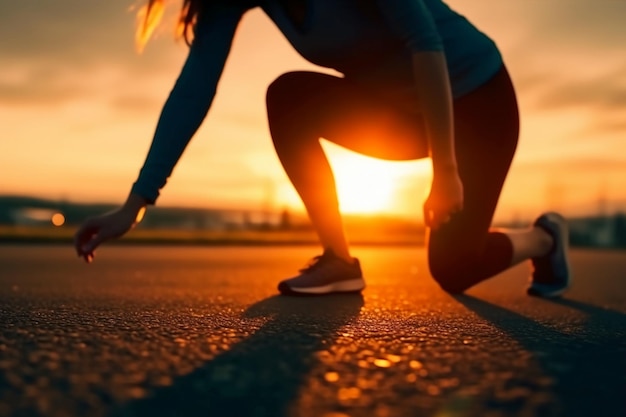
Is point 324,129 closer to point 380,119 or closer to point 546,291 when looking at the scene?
point 380,119

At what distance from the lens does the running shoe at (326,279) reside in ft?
8.12

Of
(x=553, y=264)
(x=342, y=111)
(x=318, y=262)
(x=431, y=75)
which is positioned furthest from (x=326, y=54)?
(x=553, y=264)

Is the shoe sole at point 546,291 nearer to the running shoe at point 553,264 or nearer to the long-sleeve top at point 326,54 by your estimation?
the running shoe at point 553,264

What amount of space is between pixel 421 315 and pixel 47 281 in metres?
2.01

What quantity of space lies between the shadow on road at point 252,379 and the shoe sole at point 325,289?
79 cm

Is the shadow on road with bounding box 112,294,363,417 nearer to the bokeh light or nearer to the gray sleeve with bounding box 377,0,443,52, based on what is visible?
the gray sleeve with bounding box 377,0,443,52

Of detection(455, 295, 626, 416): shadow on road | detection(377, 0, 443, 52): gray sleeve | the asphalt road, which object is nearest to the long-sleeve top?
detection(377, 0, 443, 52): gray sleeve

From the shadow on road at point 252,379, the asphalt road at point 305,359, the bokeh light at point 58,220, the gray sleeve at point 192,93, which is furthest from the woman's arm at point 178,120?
the bokeh light at point 58,220

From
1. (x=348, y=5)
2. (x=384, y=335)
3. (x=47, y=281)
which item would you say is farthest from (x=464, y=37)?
(x=47, y=281)

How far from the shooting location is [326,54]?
2.36 metres

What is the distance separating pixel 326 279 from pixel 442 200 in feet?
2.77

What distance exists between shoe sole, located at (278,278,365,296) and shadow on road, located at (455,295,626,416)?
0.56 metres

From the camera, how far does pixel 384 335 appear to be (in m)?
1.47

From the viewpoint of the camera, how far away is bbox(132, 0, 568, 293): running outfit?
2.20m
